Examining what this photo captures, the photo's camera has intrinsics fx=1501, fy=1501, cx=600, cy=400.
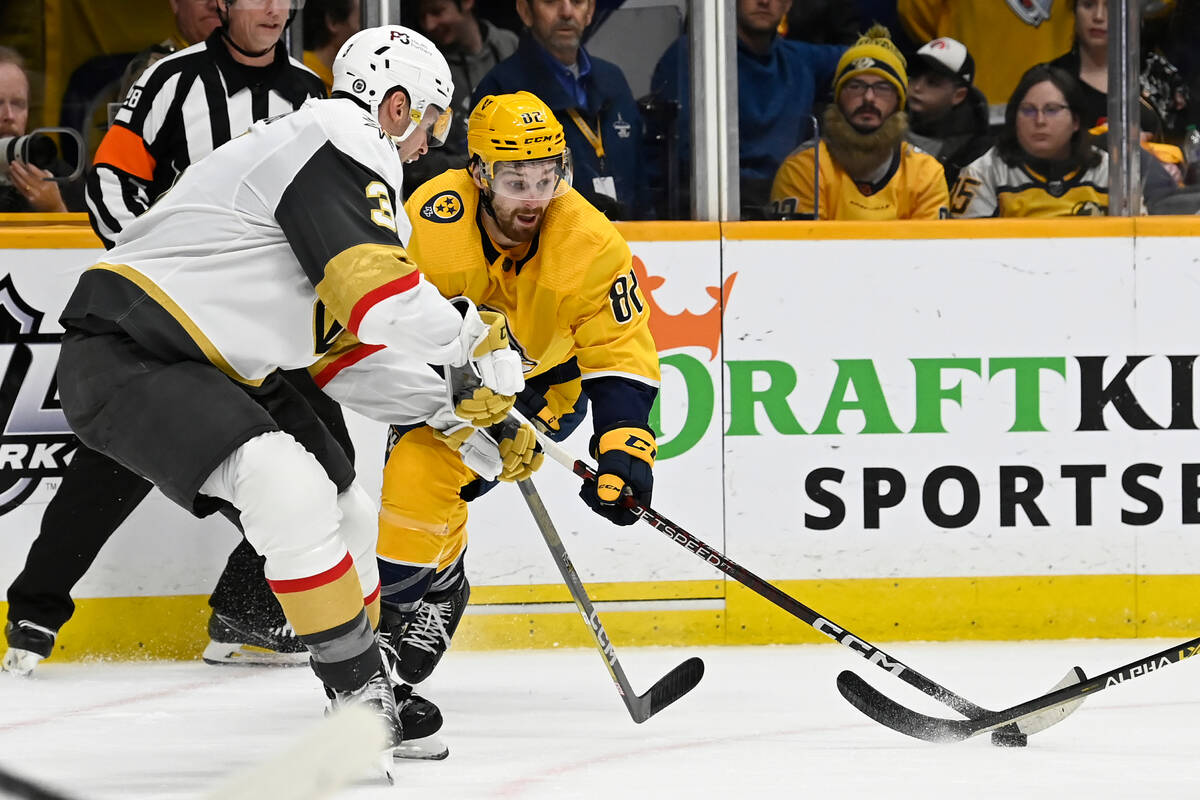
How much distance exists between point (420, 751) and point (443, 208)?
0.99 m

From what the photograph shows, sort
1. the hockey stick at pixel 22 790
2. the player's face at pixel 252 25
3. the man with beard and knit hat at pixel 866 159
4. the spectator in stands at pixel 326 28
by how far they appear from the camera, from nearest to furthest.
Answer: the hockey stick at pixel 22 790, the player's face at pixel 252 25, the spectator in stands at pixel 326 28, the man with beard and knit hat at pixel 866 159

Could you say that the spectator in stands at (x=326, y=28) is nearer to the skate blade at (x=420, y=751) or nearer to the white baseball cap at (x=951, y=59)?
the white baseball cap at (x=951, y=59)

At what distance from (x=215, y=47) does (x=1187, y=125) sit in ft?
7.51

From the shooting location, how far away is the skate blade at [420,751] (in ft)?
8.05

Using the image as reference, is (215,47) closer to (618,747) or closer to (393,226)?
(393,226)

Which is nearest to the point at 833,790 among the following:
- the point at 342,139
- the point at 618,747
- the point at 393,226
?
the point at 618,747

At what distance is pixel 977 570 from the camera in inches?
138

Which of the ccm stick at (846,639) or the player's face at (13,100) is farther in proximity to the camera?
the player's face at (13,100)

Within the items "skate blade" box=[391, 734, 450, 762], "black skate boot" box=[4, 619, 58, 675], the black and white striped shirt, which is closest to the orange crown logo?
the black and white striped shirt

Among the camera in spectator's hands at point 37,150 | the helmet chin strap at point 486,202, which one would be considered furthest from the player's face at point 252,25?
the helmet chin strap at point 486,202

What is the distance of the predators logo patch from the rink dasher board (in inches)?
28.0

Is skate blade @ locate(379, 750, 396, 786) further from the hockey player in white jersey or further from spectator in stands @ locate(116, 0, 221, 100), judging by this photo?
spectator in stands @ locate(116, 0, 221, 100)

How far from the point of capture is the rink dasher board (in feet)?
11.3

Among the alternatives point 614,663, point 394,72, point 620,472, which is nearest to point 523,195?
point 394,72
